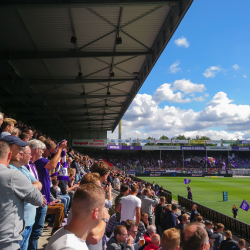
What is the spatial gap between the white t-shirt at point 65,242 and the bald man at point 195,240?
1136 millimetres

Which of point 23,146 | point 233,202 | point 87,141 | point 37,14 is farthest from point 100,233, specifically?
point 87,141

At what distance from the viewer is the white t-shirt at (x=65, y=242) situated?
4.95 ft

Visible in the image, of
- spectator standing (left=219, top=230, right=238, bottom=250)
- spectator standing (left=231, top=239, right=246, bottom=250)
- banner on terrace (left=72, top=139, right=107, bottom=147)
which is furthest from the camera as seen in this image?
banner on terrace (left=72, top=139, right=107, bottom=147)

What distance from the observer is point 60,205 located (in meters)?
5.28

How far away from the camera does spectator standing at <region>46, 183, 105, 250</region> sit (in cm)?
155

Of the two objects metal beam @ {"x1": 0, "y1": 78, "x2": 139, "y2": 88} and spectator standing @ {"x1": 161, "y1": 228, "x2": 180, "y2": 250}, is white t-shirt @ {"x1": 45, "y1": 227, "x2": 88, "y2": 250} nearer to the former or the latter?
spectator standing @ {"x1": 161, "y1": 228, "x2": 180, "y2": 250}

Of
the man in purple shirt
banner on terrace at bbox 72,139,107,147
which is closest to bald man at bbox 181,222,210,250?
the man in purple shirt

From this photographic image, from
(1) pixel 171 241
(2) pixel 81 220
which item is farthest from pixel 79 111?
(2) pixel 81 220

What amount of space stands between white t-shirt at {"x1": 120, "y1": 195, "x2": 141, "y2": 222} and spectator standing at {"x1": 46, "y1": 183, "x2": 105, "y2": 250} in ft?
10.3

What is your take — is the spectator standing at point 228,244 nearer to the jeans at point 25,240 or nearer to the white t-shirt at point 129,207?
the white t-shirt at point 129,207

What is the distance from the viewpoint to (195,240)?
2227 mm

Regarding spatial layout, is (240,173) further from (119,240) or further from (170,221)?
(119,240)

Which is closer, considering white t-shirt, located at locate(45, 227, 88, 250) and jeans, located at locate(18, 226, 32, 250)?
white t-shirt, located at locate(45, 227, 88, 250)

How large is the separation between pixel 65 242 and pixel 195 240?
131cm
